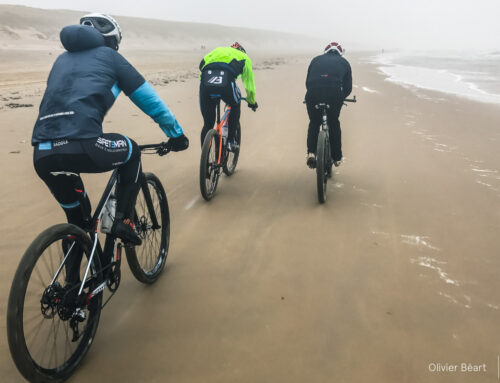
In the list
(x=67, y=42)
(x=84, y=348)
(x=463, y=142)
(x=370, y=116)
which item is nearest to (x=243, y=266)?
(x=84, y=348)

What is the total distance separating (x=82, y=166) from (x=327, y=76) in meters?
3.65

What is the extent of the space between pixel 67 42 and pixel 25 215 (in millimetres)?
2784

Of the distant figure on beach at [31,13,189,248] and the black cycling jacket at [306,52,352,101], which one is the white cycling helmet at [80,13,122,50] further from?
the black cycling jacket at [306,52,352,101]

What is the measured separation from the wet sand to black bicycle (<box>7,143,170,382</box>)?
0.17m

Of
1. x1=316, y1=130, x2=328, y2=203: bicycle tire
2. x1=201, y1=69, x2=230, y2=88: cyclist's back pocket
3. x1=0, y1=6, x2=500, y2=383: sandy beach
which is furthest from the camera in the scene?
x1=201, y1=69, x2=230, y2=88: cyclist's back pocket

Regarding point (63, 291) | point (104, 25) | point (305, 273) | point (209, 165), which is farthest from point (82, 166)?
point (209, 165)

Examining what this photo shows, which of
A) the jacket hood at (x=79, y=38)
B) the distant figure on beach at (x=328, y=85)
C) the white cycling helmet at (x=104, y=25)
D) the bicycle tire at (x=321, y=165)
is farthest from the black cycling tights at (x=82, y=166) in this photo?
the distant figure on beach at (x=328, y=85)

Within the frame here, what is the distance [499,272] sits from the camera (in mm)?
3375

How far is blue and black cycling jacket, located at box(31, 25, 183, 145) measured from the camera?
2.12 m

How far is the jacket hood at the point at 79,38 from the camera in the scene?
7.34 ft

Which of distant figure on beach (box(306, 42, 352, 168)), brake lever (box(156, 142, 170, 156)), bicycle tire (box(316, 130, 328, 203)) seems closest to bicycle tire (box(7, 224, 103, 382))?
brake lever (box(156, 142, 170, 156))

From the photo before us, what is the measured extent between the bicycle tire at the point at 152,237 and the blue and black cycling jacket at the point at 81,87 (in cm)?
77

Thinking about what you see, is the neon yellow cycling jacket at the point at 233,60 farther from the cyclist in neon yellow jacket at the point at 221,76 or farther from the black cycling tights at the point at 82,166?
the black cycling tights at the point at 82,166

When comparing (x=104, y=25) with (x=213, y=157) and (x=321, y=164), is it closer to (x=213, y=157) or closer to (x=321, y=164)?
(x=213, y=157)
